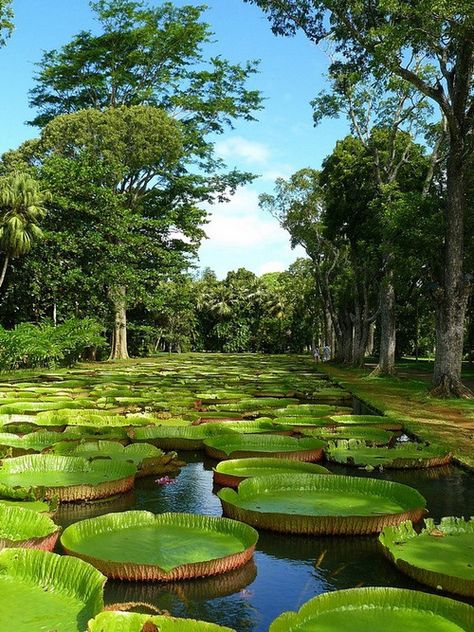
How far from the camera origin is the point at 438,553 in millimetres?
3584

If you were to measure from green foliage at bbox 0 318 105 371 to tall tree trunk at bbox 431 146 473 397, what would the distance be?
11880 millimetres

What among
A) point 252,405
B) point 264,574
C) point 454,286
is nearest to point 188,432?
point 252,405

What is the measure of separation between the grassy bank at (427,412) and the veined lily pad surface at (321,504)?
6.55 feet

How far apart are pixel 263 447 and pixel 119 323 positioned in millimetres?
24168

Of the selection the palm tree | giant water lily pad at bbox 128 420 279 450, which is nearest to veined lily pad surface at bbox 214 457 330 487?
giant water lily pad at bbox 128 420 279 450

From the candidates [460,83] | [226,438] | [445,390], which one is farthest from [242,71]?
[226,438]

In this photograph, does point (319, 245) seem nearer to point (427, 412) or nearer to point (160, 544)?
point (427, 412)

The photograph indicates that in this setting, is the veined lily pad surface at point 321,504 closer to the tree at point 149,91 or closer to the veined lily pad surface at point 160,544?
the veined lily pad surface at point 160,544

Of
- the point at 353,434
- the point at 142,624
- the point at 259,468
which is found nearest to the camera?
the point at 142,624

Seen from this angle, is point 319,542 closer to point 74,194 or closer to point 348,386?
point 348,386

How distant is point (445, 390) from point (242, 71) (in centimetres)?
2570

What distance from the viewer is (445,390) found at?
12992mm

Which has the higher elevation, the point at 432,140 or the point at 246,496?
the point at 432,140

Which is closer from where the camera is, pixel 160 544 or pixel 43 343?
pixel 160 544
